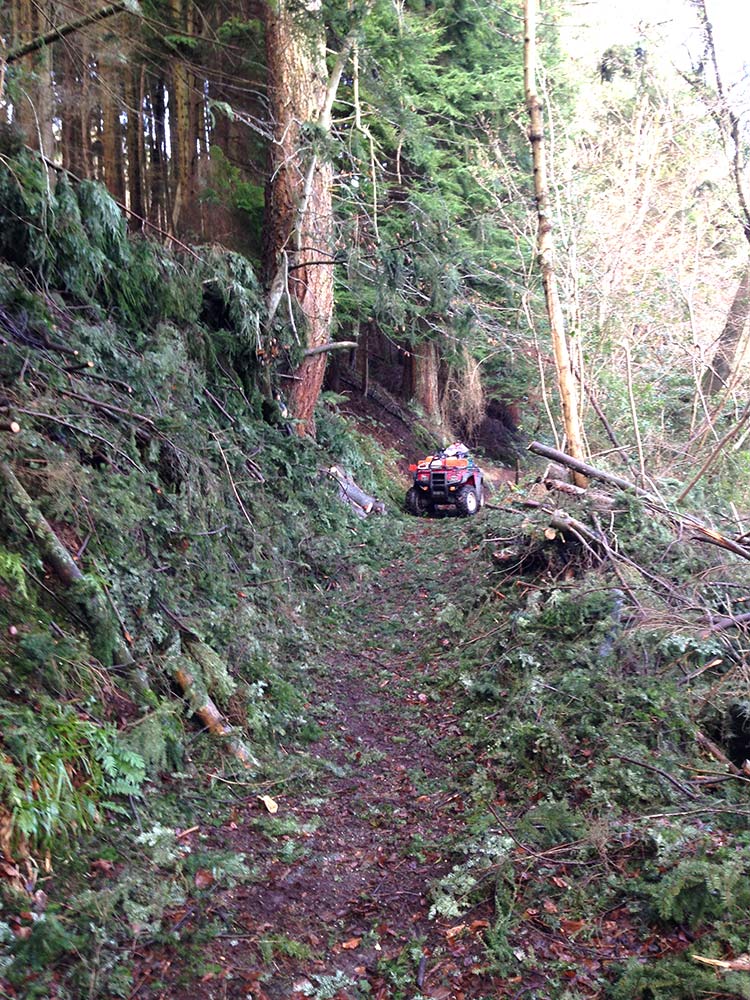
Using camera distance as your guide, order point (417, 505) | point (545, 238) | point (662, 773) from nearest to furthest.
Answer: point (662, 773) < point (545, 238) < point (417, 505)

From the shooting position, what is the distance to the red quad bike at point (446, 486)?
49.6 feet

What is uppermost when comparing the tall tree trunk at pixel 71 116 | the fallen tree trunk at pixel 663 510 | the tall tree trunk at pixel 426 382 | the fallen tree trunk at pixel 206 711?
the tall tree trunk at pixel 71 116

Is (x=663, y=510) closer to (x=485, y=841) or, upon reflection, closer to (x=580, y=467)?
(x=580, y=467)

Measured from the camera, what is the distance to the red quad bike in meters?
15.1

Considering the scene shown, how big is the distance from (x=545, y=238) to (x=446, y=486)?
650 centimetres

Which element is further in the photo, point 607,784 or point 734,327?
point 734,327

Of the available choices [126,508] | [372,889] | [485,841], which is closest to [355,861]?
[372,889]

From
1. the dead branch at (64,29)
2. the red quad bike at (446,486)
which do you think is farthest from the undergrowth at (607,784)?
the red quad bike at (446,486)

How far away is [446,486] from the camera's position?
1509cm

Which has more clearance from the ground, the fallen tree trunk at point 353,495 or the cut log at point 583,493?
the cut log at point 583,493

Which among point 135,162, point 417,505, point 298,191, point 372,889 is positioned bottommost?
point 417,505

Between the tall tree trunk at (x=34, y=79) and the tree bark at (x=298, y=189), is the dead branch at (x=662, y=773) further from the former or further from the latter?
the tall tree trunk at (x=34, y=79)

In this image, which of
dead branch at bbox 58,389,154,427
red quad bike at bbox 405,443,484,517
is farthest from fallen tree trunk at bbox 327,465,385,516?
dead branch at bbox 58,389,154,427

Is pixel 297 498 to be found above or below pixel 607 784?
above
